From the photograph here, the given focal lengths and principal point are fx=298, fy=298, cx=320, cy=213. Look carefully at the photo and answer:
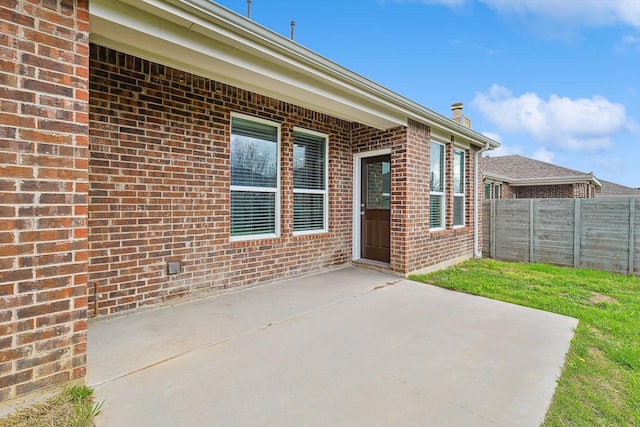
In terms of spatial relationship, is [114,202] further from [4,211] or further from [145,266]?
[4,211]

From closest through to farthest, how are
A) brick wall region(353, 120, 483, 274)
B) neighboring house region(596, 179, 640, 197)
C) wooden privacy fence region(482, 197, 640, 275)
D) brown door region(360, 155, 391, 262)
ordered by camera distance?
A: brick wall region(353, 120, 483, 274) → brown door region(360, 155, 391, 262) → wooden privacy fence region(482, 197, 640, 275) → neighboring house region(596, 179, 640, 197)

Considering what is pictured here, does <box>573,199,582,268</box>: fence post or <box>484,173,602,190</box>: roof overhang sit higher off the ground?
<box>484,173,602,190</box>: roof overhang

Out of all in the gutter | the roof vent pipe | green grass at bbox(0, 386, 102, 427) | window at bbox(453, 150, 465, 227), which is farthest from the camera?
the roof vent pipe

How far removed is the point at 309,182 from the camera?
5.46 meters

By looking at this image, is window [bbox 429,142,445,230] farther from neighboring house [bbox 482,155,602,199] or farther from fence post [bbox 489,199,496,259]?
neighboring house [bbox 482,155,602,199]

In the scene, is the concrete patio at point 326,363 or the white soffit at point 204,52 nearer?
the concrete patio at point 326,363

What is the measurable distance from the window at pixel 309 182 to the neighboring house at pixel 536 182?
9.19 m

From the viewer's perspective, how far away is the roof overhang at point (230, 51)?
2387 mm

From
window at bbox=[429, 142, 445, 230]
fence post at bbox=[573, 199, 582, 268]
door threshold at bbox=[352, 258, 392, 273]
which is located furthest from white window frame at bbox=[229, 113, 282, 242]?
fence post at bbox=[573, 199, 582, 268]

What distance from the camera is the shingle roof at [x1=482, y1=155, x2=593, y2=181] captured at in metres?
14.8

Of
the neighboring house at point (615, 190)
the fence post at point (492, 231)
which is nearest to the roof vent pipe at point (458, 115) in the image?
the fence post at point (492, 231)

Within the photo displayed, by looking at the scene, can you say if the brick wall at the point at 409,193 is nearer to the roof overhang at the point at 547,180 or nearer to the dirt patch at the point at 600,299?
the dirt patch at the point at 600,299

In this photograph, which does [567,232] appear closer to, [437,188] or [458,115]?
[437,188]

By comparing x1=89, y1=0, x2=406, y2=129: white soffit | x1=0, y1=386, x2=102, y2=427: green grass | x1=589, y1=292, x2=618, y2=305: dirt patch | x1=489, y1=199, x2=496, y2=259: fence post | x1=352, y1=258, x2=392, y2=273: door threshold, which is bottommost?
x1=589, y1=292, x2=618, y2=305: dirt patch
